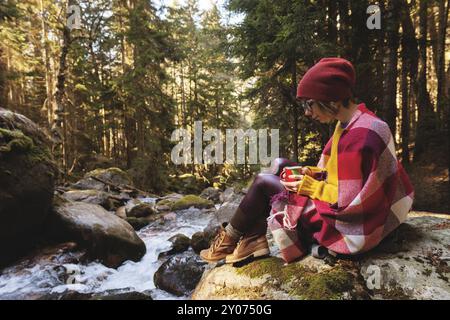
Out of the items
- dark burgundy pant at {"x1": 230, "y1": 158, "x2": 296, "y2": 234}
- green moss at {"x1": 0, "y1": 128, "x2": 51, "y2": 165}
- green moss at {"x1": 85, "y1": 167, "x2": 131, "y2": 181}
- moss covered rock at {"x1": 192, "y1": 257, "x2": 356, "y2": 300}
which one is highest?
green moss at {"x1": 0, "y1": 128, "x2": 51, "y2": 165}

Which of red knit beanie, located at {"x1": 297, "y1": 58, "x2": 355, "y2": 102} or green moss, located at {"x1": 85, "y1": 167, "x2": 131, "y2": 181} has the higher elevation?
red knit beanie, located at {"x1": 297, "y1": 58, "x2": 355, "y2": 102}

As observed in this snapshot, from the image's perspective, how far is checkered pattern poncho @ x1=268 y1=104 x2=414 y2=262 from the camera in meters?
2.22

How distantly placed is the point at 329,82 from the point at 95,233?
228 inches

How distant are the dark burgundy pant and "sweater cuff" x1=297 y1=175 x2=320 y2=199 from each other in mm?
281

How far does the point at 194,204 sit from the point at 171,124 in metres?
7.69

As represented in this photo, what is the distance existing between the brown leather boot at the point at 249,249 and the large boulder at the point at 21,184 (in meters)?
4.72

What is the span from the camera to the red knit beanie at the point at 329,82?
90.7 inches

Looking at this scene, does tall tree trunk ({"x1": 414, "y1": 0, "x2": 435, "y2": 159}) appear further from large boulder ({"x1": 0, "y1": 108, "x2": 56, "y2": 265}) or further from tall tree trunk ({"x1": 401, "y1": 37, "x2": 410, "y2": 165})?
large boulder ({"x1": 0, "y1": 108, "x2": 56, "y2": 265})

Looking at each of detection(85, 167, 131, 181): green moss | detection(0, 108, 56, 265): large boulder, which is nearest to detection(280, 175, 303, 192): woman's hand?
detection(0, 108, 56, 265): large boulder

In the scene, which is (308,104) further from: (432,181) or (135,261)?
(432,181)

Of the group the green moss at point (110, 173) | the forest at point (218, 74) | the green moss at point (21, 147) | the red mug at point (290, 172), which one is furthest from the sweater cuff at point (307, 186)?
the green moss at point (110, 173)

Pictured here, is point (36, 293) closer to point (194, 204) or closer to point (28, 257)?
point (28, 257)

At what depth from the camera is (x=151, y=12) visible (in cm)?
1892

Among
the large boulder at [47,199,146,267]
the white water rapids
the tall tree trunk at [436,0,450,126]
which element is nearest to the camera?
the white water rapids
